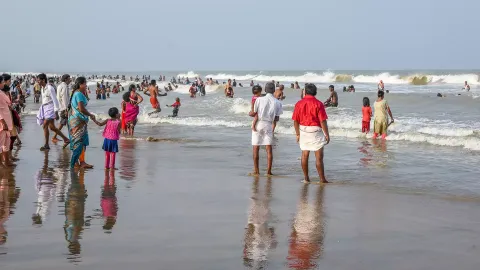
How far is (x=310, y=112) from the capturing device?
855 centimetres

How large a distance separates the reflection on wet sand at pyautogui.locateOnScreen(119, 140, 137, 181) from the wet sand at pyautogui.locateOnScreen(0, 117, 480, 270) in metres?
0.10

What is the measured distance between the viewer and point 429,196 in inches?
318

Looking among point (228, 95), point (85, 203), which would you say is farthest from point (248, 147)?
point (228, 95)

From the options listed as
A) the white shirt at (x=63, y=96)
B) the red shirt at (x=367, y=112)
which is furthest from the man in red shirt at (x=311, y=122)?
the red shirt at (x=367, y=112)

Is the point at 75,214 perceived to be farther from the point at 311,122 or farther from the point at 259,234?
the point at 311,122

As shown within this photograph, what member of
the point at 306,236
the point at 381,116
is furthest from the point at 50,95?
the point at 381,116

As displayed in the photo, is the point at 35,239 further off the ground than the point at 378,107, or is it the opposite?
the point at 378,107

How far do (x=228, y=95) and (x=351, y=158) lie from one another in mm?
28861

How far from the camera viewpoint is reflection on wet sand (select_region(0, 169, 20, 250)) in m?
5.63

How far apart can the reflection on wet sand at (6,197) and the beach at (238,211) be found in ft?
0.14

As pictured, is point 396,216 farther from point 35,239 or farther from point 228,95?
point 228,95

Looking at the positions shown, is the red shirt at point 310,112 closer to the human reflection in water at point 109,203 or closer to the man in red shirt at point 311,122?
the man in red shirt at point 311,122

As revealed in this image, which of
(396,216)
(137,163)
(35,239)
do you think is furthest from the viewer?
(137,163)

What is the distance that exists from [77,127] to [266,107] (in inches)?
121
